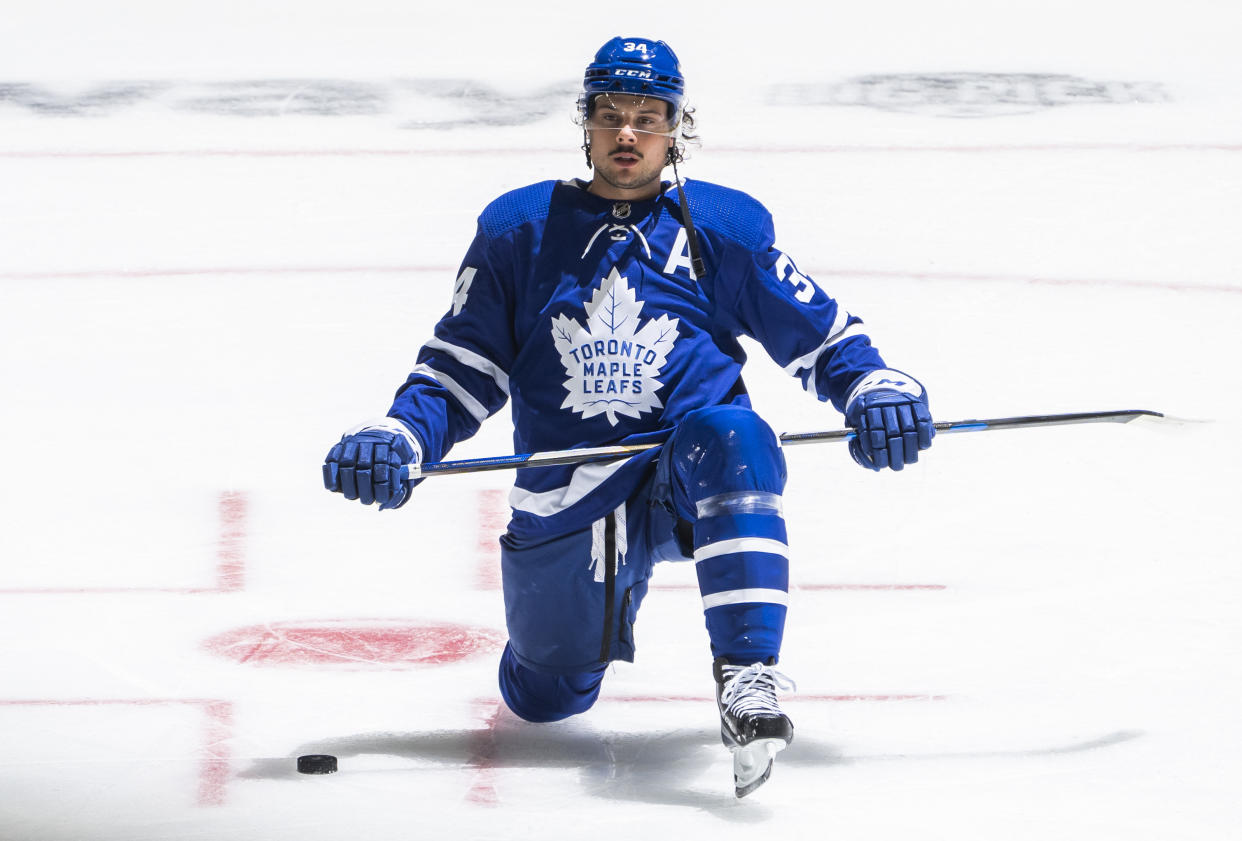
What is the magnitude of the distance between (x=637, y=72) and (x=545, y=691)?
0.86m

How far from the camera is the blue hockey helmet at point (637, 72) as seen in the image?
2545mm

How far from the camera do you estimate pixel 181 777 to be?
2377 millimetres

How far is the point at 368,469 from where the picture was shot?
7.66 feet

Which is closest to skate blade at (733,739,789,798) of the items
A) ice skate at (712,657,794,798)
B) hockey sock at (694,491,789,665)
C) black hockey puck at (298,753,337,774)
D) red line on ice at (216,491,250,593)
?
ice skate at (712,657,794,798)

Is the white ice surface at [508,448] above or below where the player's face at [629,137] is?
below

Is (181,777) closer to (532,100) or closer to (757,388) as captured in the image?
(757,388)

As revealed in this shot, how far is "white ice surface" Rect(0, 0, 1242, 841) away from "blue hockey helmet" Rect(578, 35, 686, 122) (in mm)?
876

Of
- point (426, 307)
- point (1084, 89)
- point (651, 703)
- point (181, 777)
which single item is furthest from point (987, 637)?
point (1084, 89)

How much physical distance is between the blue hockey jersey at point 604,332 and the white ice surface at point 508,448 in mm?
412

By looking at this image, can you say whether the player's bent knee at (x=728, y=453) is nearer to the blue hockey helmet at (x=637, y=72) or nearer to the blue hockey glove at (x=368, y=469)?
the blue hockey glove at (x=368, y=469)

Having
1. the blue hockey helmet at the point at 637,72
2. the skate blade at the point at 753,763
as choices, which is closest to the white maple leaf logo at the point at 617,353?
the blue hockey helmet at the point at 637,72

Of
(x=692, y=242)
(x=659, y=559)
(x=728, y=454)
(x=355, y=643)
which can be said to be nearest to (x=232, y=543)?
(x=355, y=643)

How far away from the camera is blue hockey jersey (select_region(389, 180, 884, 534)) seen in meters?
2.53

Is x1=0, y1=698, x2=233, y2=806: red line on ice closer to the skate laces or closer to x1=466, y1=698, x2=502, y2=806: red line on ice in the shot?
x1=466, y1=698, x2=502, y2=806: red line on ice
